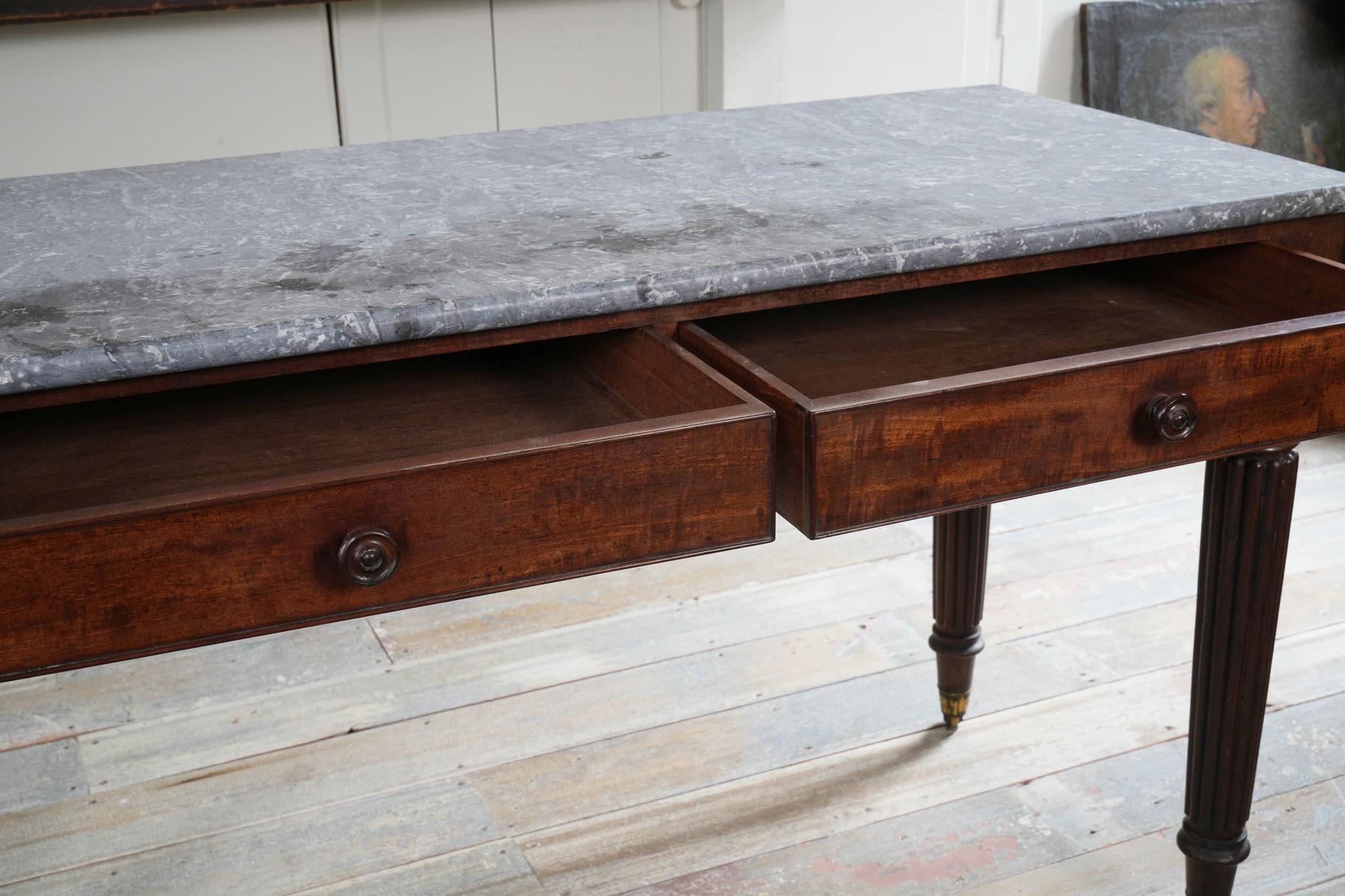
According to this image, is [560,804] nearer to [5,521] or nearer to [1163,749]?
[1163,749]

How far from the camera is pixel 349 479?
2.92 feet

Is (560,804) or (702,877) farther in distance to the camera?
(560,804)

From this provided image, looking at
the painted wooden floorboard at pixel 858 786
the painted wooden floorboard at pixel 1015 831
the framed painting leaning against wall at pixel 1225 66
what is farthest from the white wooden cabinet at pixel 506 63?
the painted wooden floorboard at pixel 1015 831

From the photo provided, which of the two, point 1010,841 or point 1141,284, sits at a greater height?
point 1141,284

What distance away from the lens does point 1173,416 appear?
1074 millimetres

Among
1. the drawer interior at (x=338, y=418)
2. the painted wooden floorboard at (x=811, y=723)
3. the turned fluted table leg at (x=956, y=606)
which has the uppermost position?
the drawer interior at (x=338, y=418)

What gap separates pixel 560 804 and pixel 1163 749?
2.58 ft

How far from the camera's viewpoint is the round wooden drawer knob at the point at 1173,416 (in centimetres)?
107

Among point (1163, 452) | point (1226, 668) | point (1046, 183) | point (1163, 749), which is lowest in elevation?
point (1163, 749)

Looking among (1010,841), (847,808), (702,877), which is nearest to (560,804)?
(702,877)

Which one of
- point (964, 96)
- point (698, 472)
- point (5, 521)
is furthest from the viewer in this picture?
point (964, 96)

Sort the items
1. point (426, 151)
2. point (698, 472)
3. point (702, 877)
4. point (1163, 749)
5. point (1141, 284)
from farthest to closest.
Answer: point (1163, 749)
point (702, 877)
point (426, 151)
point (1141, 284)
point (698, 472)

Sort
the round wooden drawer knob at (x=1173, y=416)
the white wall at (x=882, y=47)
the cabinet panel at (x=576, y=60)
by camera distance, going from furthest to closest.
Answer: the white wall at (x=882, y=47) < the cabinet panel at (x=576, y=60) < the round wooden drawer knob at (x=1173, y=416)

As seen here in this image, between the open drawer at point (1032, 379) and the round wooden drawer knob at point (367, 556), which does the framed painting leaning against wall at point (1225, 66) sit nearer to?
the open drawer at point (1032, 379)
